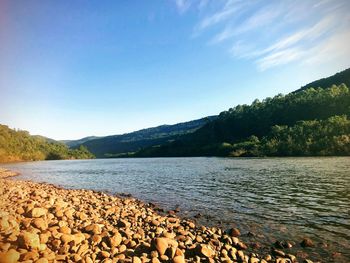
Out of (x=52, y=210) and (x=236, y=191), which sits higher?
(x=52, y=210)

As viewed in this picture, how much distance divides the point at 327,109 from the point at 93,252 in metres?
177

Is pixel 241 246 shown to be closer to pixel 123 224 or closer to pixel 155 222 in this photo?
pixel 155 222

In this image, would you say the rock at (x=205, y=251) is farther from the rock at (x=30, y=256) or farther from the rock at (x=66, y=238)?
the rock at (x=30, y=256)

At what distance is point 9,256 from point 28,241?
1.51 metres

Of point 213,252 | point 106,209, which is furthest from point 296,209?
point 106,209

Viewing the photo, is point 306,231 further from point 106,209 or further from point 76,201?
point 76,201

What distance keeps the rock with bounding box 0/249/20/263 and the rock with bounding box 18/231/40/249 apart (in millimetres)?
1167

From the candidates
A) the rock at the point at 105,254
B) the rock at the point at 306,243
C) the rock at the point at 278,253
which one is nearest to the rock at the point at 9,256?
the rock at the point at 105,254

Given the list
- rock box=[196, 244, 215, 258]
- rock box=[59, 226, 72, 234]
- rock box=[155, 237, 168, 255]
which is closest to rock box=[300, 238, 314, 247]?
rock box=[196, 244, 215, 258]

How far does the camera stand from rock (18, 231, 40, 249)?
1275 cm

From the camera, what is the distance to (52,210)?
20141 millimetres

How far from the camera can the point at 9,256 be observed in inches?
445

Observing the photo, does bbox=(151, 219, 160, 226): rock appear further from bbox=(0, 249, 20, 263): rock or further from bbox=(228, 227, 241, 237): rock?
bbox=(0, 249, 20, 263): rock

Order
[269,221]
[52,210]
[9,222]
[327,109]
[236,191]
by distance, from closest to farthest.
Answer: [9,222]
[52,210]
[269,221]
[236,191]
[327,109]
